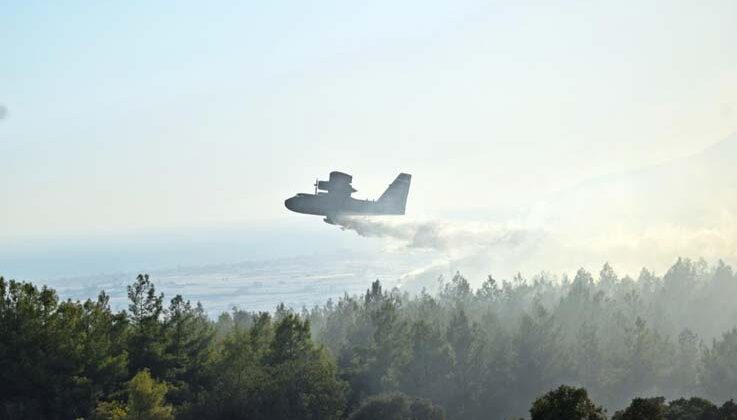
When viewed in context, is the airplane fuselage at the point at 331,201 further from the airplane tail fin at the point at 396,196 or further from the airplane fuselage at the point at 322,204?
the airplane tail fin at the point at 396,196

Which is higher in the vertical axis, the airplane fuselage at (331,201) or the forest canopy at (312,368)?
the airplane fuselage at (331,201)

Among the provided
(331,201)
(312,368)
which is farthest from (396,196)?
(312,368)

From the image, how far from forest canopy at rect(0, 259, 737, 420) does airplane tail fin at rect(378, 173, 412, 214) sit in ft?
53.0

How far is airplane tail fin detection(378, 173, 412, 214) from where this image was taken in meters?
84.3

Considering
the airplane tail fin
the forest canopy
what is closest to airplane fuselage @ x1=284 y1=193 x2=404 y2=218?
the airplane tail fin

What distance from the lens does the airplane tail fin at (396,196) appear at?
277 ft

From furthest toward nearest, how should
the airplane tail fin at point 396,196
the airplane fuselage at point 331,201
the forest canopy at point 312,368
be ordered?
the airplane tail fin at point 396,196 → the airplane fuselage at point 331,201 → the forest canopy at point 312,368

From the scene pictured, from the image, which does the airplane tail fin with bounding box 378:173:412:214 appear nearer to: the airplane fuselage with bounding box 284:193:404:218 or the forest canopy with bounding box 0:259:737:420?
the airplane fuselage with bounding box 284:193:404:218

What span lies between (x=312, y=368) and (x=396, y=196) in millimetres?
25196

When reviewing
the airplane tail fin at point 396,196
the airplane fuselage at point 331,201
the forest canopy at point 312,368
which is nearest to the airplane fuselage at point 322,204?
the airplane fuselage at point 331,201

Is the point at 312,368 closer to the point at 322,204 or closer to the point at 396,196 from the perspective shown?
the point at 322,204

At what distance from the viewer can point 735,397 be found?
10256 centimetres

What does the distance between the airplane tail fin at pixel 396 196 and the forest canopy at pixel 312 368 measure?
53.0ft

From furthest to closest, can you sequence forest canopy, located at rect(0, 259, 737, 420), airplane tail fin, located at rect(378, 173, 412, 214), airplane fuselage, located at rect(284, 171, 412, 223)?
airplane tail fin, located at rect(378, 173, 412, 214)
airplane fuselage, located at rect(284, 171, 412, 223)
forest canopy, located at rect(0, 259, 737, 420)
